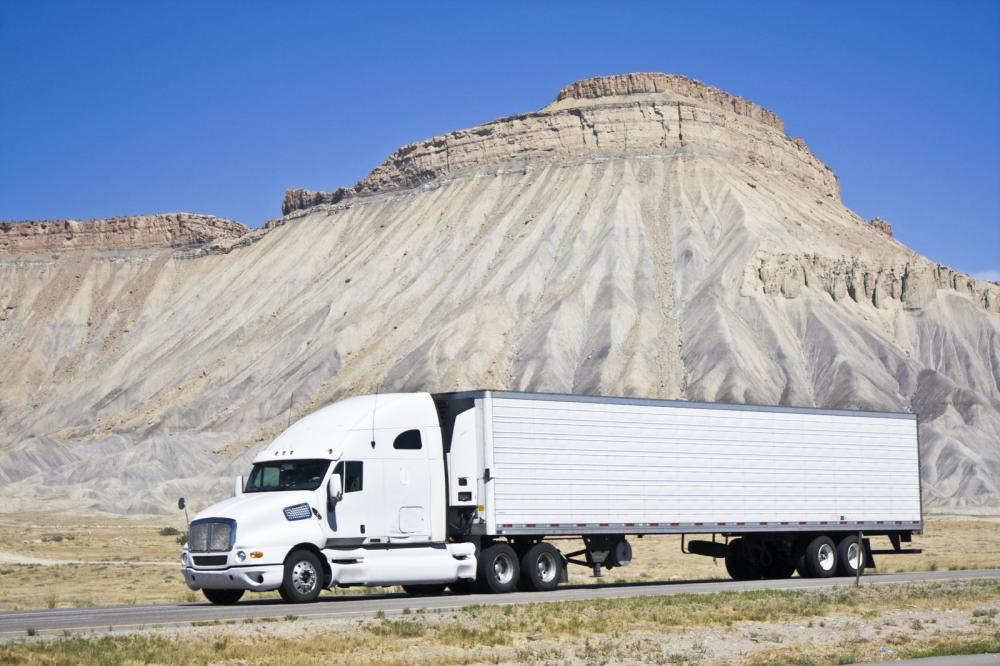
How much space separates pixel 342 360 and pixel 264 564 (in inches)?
3153

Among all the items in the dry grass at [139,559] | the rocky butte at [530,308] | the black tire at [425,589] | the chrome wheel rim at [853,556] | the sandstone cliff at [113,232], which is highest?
the sandstone cliff at [113,232]

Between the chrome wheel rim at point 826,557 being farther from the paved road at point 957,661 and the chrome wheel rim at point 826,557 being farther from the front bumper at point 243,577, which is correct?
the paved road at point 957,661

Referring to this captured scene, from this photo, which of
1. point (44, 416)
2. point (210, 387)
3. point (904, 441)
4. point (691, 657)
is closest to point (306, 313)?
point (210, 387)

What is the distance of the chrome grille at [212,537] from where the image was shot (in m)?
23.0

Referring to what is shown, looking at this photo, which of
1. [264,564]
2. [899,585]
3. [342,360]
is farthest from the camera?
[342,360]

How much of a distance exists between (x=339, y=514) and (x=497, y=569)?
3.71 metres

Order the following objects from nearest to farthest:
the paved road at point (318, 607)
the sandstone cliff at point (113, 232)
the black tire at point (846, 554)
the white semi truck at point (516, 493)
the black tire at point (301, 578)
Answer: the paved road at point (318, 607) < the black tire at point (301, 578) < the white semi truck at point (516, 493) < the black tire at point (846, 554) < the sandstone cliff at point (113, 232)

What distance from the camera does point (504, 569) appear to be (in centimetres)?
2631

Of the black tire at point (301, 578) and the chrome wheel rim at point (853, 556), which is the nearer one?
the black tire at point (301, 578)

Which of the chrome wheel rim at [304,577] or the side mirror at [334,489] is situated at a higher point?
the side mirror at [334,489]

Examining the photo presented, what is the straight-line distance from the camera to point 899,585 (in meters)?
27.8

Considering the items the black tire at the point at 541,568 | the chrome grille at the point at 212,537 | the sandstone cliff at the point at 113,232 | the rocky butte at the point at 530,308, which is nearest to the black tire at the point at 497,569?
the black tire at the point at 541,568

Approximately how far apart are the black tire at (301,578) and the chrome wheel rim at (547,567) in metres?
4.87

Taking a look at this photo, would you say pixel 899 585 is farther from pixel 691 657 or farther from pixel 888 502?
pixel 691 657
